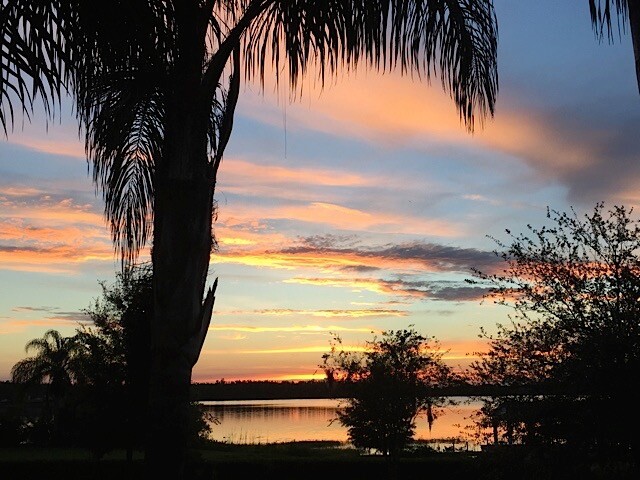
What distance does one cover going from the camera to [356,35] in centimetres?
585

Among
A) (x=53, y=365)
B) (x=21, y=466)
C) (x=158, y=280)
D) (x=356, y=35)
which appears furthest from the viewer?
(x=53, y=365)

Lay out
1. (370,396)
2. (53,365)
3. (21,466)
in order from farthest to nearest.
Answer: (53,365) < (370,396) < (21,466)

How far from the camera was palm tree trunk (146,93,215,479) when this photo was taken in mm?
4945

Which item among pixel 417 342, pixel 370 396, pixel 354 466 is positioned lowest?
pixel 354 466

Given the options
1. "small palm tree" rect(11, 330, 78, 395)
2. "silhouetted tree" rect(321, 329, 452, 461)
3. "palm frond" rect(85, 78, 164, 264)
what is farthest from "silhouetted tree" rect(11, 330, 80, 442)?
"palm frond" rect(85, 78, 164, 264)

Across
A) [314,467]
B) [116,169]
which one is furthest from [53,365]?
[116,169]

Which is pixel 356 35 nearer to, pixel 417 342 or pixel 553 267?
pixel 553 267

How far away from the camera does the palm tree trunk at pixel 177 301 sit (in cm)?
495

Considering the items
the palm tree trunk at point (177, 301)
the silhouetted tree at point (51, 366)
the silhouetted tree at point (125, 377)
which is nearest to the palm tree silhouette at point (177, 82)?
the palm tree trunk at point (177, 301)

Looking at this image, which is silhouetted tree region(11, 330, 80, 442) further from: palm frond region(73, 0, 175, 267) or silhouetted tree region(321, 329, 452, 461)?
palm frond region(73, 0, 175, 267)

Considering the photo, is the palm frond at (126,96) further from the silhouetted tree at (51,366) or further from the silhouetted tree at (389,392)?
the silhouetted tree at (51,366)

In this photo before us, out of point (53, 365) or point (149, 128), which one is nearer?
point (149, 128)

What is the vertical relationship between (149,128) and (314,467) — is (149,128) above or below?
above

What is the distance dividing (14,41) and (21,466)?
26224mm
